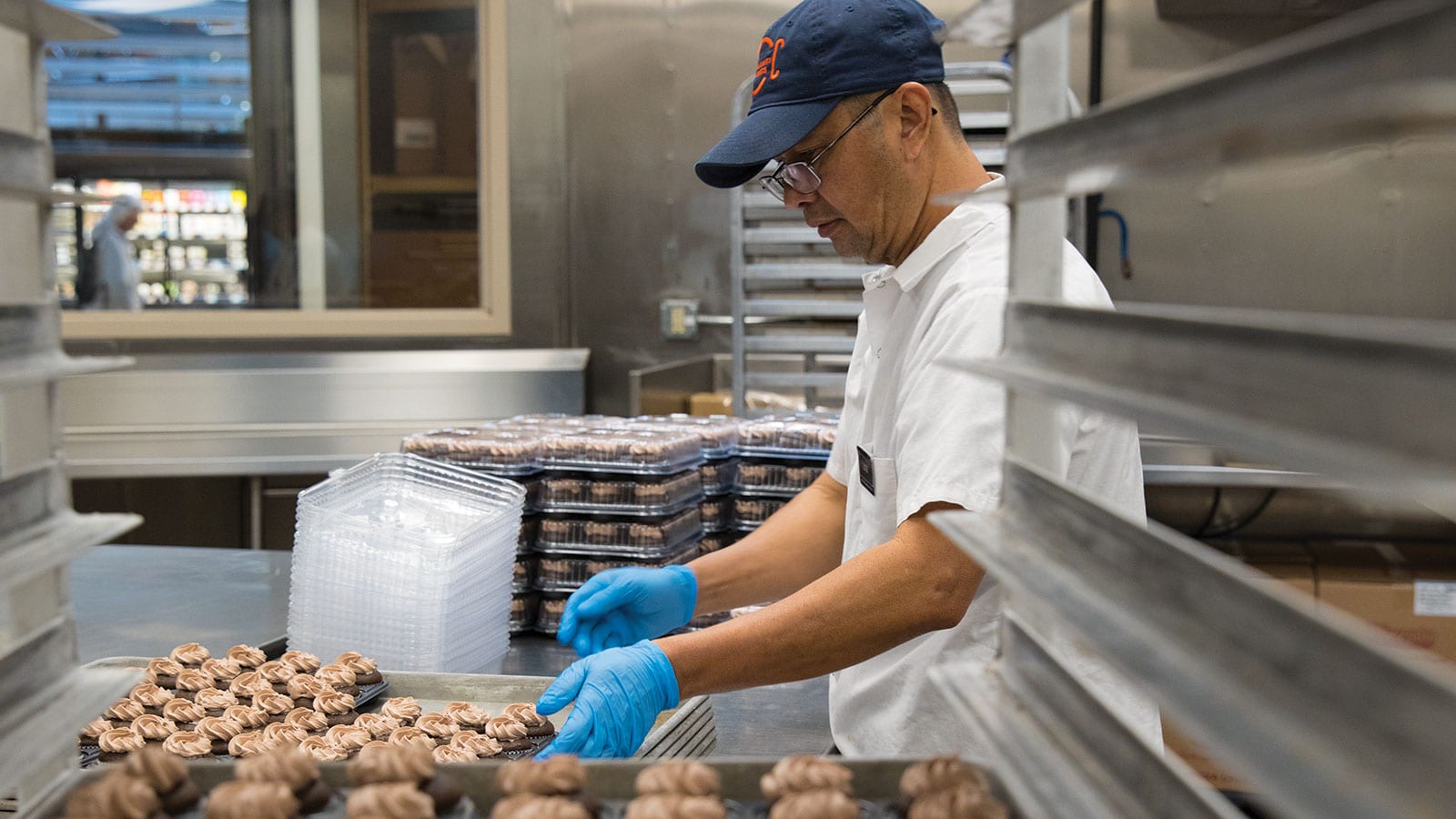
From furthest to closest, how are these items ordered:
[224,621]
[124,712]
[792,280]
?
[792,280] → [224,621] → [124,712]

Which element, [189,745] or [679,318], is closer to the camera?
[189,745]

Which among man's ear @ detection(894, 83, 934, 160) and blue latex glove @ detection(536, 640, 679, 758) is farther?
man's ear @ detection(894, 83, 934, 160)

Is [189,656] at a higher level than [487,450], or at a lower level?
lower

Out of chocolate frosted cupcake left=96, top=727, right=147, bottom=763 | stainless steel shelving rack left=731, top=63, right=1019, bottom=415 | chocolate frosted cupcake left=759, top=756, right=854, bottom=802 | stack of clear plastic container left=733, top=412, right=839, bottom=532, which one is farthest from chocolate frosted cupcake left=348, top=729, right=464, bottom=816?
stainless steel shelving rack left=731, top=63, right=1019, bottom=415

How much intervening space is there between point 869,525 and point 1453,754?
1356 mm

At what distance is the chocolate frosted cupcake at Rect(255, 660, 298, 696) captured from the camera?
1.77m

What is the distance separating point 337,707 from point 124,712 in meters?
0.29

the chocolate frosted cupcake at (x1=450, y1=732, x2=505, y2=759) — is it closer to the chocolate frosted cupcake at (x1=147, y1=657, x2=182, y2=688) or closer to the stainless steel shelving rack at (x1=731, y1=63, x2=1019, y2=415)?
the chocolate frosted cupcake at (x1=147, y1=657, x2=182, y2=688)

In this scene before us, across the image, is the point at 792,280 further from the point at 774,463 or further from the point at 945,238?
the point at 945,238

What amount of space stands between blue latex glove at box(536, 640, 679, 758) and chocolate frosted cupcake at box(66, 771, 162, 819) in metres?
0.64

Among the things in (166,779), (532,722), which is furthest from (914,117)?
(166,779)

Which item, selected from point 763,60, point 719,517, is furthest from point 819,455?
point 763,60

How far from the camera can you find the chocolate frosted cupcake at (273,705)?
168 centimetres

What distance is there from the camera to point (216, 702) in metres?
1.71
